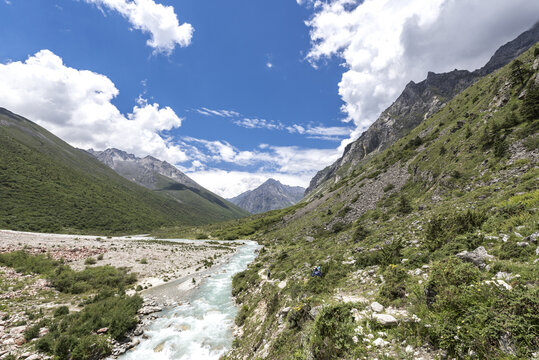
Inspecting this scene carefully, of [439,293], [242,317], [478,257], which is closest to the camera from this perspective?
[439,293]

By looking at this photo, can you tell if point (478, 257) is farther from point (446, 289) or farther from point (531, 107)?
point (531, 107)

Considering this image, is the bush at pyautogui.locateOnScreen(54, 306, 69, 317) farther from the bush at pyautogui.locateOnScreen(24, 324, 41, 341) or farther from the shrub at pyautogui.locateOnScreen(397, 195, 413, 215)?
the shrub at pyautogui.locateOnScreen(397, 195, 413, 215)

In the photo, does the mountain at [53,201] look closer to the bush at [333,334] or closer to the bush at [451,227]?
the bush at [333,334]

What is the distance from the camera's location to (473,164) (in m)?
25.6

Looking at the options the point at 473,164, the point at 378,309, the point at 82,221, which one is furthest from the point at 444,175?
the point at 82,221

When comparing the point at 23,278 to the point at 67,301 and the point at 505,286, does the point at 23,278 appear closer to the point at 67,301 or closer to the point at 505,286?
the point at 67,301

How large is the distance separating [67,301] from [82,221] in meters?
140

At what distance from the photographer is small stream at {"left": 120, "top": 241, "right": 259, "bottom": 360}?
1518 cm

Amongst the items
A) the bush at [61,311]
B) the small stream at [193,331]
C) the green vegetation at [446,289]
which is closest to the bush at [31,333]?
the bush at [61,311]

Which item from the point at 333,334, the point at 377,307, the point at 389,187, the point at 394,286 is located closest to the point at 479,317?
the point at 377,307

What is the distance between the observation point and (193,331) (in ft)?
59.2

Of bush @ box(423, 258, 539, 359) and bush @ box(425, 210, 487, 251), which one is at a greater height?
bush @ box(425, 210, 487, 251)

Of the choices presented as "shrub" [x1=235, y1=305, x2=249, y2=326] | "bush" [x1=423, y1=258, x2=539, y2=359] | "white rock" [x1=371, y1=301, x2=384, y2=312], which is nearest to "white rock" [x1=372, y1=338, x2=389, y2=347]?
"bush" [x1=423, y1=258, x2=539, y2=359]

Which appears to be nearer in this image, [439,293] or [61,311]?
[439,293]
